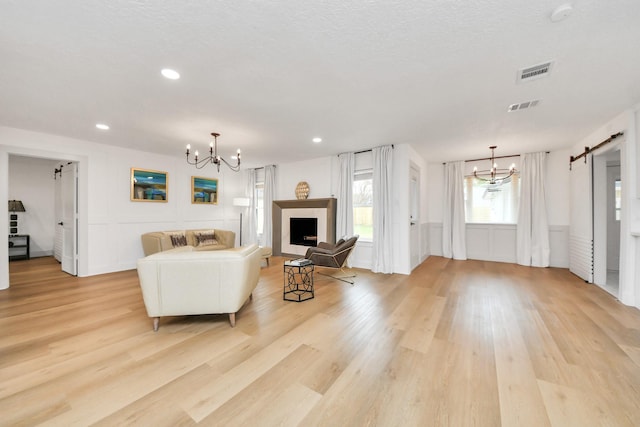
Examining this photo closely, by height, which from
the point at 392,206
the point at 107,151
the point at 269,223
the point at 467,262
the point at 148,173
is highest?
the point at 107,151

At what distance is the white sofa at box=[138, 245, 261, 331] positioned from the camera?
2443 millimetres

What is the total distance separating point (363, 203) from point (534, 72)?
365 centimetres

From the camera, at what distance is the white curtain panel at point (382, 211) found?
5.08m

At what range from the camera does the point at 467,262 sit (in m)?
6.11

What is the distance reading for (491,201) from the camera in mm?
6293

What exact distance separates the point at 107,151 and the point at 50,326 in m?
3.88

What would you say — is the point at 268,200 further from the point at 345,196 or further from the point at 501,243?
the point at 501,243

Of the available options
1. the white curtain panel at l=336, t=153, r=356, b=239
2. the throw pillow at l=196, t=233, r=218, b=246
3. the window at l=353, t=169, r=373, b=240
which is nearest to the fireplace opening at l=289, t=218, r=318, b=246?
the white curtain panel at l=336, t=153, r=356, b=239

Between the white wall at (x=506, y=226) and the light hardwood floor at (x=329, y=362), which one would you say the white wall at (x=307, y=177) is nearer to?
the white wall at (x=506, y=226)

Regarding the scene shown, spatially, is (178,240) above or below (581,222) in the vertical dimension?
below

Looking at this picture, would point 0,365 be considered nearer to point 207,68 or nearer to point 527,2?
point 207,68

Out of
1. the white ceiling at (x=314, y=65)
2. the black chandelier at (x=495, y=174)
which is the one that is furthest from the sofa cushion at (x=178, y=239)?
the black chandelier at (x=495, y=174)

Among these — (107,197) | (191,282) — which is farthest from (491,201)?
(107,197)

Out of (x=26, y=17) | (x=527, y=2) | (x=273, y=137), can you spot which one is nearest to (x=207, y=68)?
(x=26, y=17)
